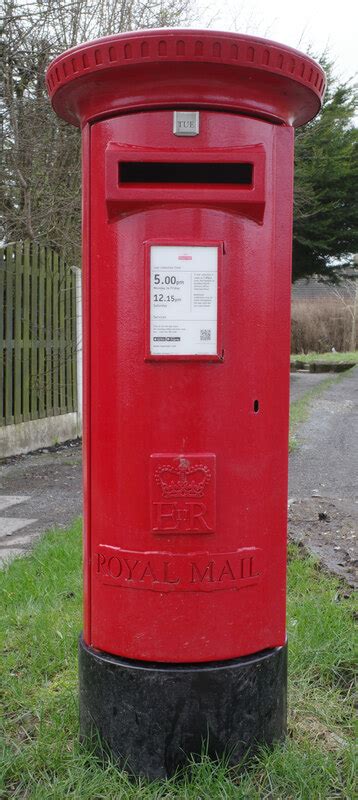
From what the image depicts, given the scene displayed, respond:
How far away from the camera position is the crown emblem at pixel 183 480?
2072mm

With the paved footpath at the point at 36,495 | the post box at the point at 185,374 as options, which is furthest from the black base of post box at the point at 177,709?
the paved footpath at the point at 36,495

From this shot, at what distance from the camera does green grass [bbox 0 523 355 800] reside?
213 centimetres

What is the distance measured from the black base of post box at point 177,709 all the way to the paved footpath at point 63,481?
2.17 meters

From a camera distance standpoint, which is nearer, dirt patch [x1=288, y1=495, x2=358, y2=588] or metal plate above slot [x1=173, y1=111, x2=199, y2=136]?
metal plate above slot [x1=173, y1=111, x2=199, y2=136]

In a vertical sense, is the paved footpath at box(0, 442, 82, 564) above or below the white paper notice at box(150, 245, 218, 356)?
below

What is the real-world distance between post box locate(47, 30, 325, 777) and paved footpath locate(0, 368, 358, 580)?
7.49 feet

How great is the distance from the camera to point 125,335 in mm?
2105

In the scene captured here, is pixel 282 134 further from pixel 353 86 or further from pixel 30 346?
pixel 353 86

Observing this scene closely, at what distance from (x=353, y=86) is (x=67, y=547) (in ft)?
54.5

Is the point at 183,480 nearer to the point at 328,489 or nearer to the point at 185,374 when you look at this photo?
the point at 185,374

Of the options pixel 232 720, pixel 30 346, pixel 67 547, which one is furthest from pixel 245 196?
pixel 30 346

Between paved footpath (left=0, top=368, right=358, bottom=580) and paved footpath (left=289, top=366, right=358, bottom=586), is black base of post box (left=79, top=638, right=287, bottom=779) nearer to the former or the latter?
paved footpath (left=289, top=366, right=358, bottom=586)

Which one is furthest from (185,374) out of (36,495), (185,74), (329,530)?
(36,495)

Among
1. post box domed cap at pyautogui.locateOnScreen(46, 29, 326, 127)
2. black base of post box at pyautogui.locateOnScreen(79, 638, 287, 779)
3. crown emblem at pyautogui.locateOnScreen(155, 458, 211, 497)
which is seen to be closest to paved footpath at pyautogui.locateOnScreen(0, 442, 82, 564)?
black base of post box at pyautogui.locateOnScreen(79, 638, 287, 779)
